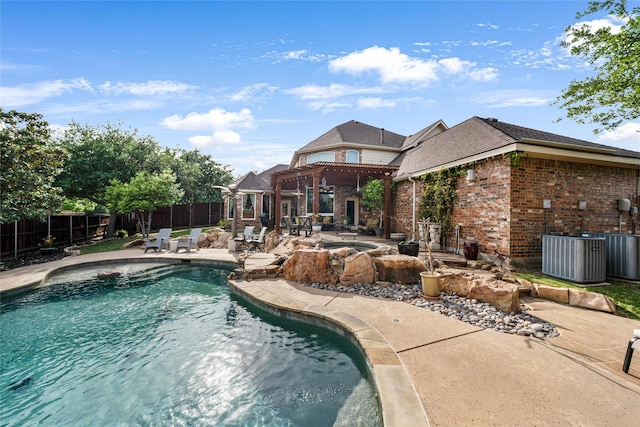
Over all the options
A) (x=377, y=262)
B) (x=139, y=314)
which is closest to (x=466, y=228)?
(x=377, y=262)

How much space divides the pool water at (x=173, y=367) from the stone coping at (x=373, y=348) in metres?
0.18

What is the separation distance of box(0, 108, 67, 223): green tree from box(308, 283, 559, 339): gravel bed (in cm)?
1049

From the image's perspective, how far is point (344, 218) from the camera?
1684 cm

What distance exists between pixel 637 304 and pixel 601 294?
599 mm

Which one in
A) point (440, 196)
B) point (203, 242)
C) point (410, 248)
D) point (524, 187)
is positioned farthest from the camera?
point (203, 242)

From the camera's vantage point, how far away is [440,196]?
9.12m

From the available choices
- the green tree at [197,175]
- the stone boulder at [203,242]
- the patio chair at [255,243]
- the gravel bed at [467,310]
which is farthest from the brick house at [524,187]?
the green tree at [197,175]

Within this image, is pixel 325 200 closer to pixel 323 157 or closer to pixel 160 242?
pixel 323 157

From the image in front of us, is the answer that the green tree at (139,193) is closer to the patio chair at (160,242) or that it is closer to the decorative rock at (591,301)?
the patio chair at (160,242)

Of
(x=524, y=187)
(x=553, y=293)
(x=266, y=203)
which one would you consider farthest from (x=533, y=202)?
(x=266, y=203)

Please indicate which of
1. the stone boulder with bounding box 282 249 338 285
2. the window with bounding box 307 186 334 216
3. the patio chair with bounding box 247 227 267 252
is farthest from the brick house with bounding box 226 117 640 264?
the window with bounding box 307 186 334 216

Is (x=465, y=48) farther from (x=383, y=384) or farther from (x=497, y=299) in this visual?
(x=383, y=384)

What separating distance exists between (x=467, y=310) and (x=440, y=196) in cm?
544

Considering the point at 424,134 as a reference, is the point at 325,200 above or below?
below
